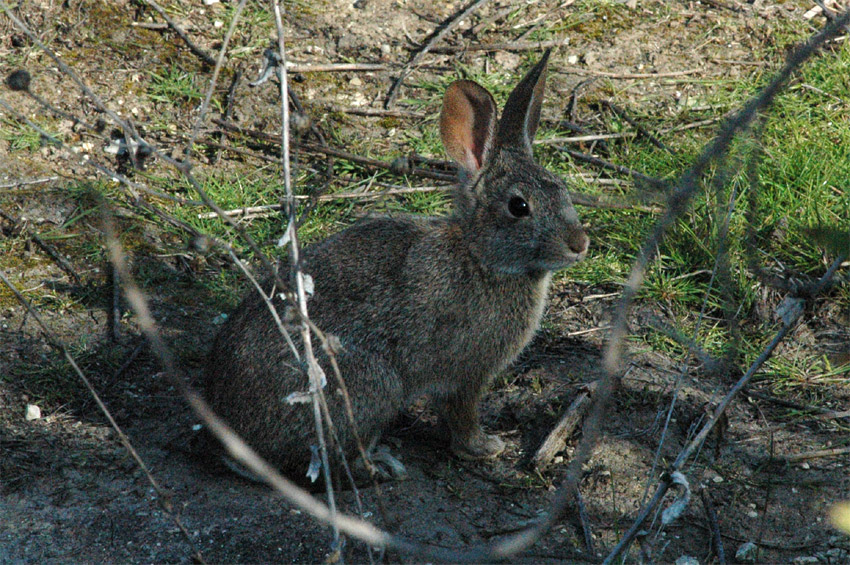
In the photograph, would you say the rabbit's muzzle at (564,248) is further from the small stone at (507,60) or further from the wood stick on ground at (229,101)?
the small stone at (507,60)

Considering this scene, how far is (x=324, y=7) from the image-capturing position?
714cm

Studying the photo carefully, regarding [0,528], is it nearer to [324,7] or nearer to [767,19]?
[324,7]

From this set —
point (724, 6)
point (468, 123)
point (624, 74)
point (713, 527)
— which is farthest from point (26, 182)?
point (724, 6)

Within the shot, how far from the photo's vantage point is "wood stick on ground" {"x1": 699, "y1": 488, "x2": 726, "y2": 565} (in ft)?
12.2

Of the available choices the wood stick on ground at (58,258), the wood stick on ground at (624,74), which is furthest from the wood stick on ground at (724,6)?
the wood stick on ground at (58,258)

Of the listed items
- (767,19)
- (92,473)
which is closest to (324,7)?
(767,19)

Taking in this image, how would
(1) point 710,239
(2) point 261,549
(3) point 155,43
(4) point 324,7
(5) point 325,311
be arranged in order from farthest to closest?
(4) point 324,7
(3) point 155,43
(1) point 710,239
(5) point 325,311
(2) point 261,549

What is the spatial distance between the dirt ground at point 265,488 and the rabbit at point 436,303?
32 cm

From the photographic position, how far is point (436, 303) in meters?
4.23

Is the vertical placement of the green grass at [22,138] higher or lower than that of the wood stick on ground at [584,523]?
higher

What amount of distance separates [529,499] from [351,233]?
1.44 metres

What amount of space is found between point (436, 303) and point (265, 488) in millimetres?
1100

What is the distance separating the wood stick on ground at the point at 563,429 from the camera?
4.36 meters

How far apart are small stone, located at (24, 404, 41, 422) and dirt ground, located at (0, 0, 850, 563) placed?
44 millimetres
